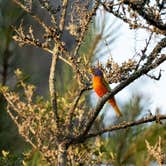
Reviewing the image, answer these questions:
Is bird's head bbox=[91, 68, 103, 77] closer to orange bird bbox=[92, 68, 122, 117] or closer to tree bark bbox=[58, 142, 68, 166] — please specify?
orange bird bbox=[92, 68, 122, 117]

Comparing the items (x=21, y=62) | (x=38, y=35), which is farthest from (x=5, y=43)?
(x=38, y=35)

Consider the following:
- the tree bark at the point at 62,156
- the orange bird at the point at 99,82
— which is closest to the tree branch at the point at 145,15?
the orange bird at the point at 99,82

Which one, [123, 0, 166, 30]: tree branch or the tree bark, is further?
the tree bark

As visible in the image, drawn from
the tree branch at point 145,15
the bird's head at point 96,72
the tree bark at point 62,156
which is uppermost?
the bird's head at point 96,72

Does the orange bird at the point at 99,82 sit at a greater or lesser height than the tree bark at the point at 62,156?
greater

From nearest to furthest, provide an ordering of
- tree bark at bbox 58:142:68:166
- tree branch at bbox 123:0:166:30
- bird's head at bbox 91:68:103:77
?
tree branch at bbox 123:0:166:30, tree bark at bbox 58:142:68:166, bird's head at bbox 91:68:103:77

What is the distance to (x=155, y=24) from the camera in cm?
212

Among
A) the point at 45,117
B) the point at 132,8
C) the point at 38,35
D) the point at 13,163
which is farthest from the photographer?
the point at 38,35

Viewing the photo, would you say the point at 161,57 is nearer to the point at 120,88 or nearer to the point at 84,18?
the point at 120,88

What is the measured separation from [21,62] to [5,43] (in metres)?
0.19

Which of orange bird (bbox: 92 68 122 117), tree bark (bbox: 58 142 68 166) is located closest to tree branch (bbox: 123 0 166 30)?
orange bird (bbox: 92 68 122 117)

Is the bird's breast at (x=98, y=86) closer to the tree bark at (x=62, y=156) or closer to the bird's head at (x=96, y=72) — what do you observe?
the bird's head at (x=96, y=72)

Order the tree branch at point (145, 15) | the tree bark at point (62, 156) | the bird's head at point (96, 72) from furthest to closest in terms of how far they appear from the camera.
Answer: the bird's head at point (96, 72), the tree bark at point (62, 156), the tree branch at point (145, 15)

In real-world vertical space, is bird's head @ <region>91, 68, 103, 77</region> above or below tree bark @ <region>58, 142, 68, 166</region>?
above
